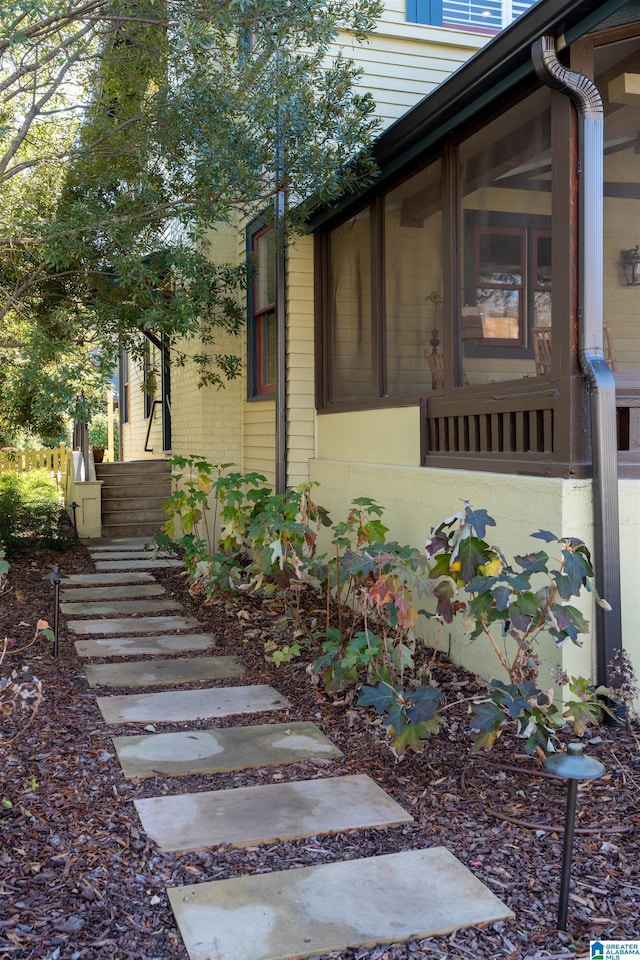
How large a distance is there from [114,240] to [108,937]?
216 inches

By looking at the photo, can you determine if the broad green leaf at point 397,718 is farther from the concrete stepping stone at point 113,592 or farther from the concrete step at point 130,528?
the concrete step at point 130,528

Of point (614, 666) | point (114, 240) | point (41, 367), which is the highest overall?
point (114, 240)

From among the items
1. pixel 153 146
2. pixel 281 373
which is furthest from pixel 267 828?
pixel 153 146

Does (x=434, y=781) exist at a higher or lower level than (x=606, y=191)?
lower

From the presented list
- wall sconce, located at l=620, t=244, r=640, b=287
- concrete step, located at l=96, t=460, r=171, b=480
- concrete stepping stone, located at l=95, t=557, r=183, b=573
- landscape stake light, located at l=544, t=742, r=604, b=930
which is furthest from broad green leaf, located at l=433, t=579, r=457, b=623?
concrete step, located at l=96, t=460, r=171, b=480

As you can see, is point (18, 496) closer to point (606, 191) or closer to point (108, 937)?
point (606, 191)

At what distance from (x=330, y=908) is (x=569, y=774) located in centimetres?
83

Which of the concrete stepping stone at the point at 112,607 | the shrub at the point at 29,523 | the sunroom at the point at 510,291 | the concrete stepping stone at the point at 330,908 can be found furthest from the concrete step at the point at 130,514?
the concrete stepping stone at the point at 330,908

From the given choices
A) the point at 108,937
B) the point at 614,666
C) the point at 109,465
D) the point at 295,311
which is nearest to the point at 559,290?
the point at 614,666

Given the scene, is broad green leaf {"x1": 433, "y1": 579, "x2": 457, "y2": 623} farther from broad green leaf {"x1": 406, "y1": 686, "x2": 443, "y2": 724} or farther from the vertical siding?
the vertical siding

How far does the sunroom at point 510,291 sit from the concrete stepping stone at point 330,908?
5.22ft

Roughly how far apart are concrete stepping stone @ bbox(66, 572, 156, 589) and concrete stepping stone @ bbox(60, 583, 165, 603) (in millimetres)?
121

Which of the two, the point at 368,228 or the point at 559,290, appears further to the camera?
the point at 368,228

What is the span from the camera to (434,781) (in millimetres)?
3443
